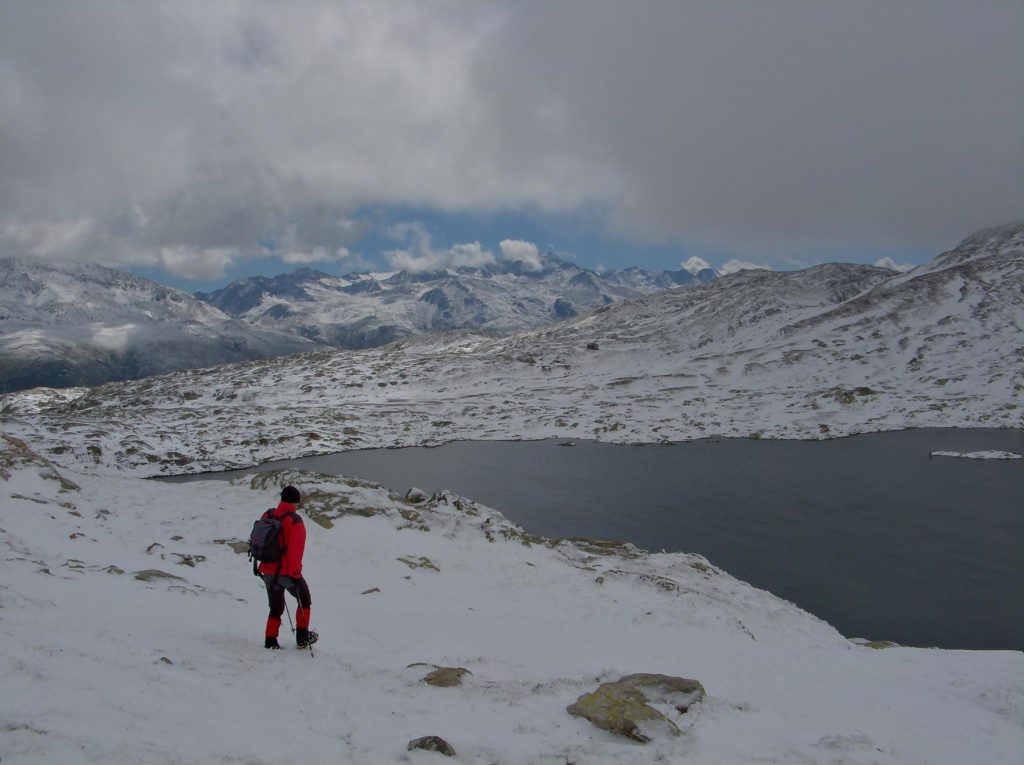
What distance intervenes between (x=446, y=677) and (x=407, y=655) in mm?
2913

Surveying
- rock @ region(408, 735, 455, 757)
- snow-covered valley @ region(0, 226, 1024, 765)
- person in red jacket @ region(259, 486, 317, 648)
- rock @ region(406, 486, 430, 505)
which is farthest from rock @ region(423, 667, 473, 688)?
rock @ region(406, 486, 430, 505)

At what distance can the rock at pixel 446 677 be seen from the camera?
45.3ft

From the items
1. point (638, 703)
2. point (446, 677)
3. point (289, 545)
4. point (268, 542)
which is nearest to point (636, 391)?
point (446, 677)

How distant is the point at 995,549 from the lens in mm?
44750

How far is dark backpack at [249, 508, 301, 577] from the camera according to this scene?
13648 millimetres

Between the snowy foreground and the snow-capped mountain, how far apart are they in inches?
2457

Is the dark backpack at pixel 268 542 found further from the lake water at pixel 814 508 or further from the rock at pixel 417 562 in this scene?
the lake water at pixel 814 508

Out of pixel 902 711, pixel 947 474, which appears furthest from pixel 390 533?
pixel 947 474

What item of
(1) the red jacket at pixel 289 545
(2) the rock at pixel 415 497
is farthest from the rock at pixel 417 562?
(1) the red jacket at pixel 289 545

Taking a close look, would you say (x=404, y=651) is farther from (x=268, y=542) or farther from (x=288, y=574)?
(x=268, y=542)

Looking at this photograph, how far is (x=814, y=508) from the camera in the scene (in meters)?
56.6

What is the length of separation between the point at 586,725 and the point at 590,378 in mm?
155017

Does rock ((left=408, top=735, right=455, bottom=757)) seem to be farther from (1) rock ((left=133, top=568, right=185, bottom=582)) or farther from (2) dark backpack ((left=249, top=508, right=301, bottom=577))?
(1) rock ((left=133, top=568, right=185, bottom=582))

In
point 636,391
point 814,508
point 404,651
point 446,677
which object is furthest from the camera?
point 636,391
